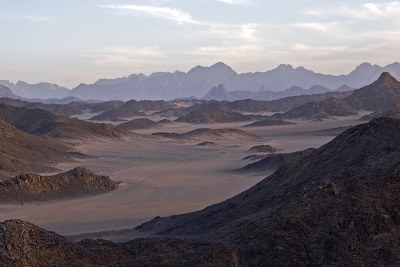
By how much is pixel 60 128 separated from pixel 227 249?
62519 mm

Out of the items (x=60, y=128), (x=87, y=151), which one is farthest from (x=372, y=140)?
(x=60, y=128)

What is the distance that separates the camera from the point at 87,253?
47.0 ft

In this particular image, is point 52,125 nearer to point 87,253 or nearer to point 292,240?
point 87,253

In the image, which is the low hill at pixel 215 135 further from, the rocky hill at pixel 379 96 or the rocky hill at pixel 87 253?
the rocky hill at pixel 87 253

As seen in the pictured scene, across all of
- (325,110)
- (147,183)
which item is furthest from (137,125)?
(147,183)

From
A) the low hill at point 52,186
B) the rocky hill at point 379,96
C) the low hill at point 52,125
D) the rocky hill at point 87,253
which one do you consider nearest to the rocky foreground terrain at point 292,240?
the rocky hill at point 87,253

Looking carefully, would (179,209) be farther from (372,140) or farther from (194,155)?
(194,155)

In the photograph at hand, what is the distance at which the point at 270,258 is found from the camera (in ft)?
46.5

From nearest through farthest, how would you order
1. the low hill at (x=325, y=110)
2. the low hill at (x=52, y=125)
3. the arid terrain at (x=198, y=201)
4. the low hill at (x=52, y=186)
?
the arid terrain at (x=198, y=201), the low hill at (x=52, y=186), the low hill at (x=52, y=125), the low hill at (x=325, y=110)

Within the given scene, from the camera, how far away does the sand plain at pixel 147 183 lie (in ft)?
94.5

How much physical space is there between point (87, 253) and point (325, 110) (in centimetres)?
11207

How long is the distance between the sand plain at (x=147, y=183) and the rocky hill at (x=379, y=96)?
4821cm

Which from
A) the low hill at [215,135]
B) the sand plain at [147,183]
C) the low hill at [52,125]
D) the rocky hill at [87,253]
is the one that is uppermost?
the low hill at [52,125]

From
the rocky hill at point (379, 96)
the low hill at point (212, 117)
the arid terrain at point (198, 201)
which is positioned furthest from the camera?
the low hill at point (212, 117)
